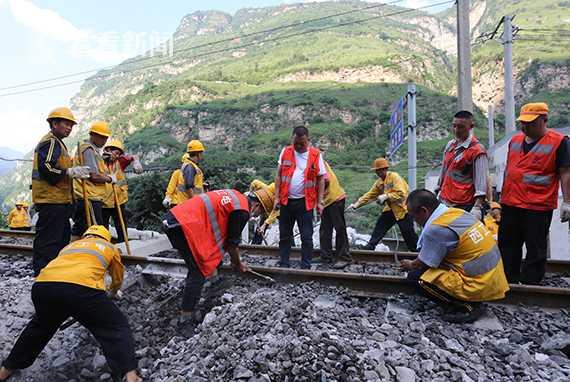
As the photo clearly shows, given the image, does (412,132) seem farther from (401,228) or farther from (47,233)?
(47,233)

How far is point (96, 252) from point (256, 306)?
4.43ft

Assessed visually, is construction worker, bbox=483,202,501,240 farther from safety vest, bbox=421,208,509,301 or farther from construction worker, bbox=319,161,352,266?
safety vest, bbox=421,208,509,301

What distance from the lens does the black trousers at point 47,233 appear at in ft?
15.2

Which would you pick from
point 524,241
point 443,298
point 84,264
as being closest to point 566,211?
point 524,241

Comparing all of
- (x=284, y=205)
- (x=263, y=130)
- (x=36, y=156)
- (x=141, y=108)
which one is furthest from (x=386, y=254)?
(x=141, y=108)

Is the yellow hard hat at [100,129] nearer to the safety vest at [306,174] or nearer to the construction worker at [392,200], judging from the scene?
the safety vest at [306,174]

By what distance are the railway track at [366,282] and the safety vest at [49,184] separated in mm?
A: 1212

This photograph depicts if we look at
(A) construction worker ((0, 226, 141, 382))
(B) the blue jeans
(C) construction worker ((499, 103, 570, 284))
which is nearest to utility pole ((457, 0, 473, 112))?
(C) construction worker ((499, 103, 570, 284))

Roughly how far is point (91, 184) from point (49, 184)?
0.87 m

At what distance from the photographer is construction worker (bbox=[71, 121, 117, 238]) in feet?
16.9

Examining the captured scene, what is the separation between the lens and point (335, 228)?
6.15 meters

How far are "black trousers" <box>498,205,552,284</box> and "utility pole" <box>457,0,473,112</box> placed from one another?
3.93 m

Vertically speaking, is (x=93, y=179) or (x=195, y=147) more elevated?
(x=195, y=147)

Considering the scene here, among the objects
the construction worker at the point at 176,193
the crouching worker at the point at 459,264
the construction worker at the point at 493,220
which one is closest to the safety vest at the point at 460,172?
the construction worker at the point at 493,220
